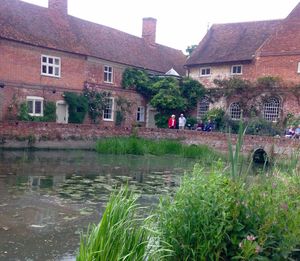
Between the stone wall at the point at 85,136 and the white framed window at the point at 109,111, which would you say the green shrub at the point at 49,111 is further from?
the white framed window at the point at 109,111

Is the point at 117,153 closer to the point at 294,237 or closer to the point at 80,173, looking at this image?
the point at 80,173

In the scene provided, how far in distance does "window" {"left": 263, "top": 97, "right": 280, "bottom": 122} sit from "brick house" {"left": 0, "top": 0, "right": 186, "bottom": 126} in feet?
32.3

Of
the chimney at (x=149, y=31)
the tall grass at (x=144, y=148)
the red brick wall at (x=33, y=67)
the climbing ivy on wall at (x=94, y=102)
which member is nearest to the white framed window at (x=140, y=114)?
the climbing ivy on wall at (x=94, y=102)

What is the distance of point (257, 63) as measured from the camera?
31656mm

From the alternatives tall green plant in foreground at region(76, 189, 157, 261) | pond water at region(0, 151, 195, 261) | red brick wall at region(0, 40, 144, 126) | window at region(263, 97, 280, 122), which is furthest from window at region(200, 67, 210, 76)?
tall green plant in foreground at region(76, 189, 157, 261)

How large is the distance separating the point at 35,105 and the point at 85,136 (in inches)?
191

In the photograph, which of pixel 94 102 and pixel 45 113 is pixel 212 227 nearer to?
pixel 45 113

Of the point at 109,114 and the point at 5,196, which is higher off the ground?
the point at 109,114

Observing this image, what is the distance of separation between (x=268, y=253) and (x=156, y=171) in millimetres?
12844

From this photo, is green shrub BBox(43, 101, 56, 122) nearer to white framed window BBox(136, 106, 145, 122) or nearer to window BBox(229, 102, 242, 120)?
white framed window BBox(136, 106, 145, 122)

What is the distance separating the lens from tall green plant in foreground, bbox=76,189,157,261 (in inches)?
172

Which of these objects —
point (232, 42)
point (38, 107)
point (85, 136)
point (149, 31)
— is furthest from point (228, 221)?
point (149, 31)

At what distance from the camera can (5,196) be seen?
Answer: 10.6 m

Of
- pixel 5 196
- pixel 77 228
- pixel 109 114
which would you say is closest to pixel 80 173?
pixel 5 196
